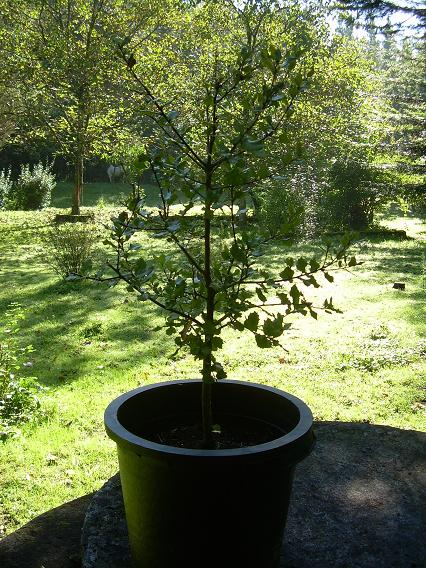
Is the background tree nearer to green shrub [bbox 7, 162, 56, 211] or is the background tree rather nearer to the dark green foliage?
green shrub [bbox 7, 162, 56, 211]

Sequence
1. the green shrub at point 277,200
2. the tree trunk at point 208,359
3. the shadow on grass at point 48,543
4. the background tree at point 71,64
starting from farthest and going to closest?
the background tree at point 71,64 < the green shrub at point 277,200 < the shadow on grass at point 48,543 < the tree trunk at point 208,359

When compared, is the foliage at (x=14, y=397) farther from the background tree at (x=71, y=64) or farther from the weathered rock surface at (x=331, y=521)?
the background tree at (x=71, y=64)

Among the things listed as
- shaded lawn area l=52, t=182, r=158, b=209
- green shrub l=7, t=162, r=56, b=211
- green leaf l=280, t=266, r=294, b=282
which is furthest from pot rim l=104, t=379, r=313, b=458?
shaded lawn area l=52, t=182, r=158, b=209

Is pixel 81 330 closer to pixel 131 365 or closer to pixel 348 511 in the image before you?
pixel 131 365

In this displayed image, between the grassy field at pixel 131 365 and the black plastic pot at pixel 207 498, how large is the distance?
1.37 metres

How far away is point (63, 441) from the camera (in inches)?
139

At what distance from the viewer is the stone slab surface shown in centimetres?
198

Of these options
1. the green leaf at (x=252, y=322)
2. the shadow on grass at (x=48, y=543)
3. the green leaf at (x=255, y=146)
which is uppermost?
the green leaf at (x=255, y=146)

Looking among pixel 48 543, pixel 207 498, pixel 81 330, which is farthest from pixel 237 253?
pixel 81 330

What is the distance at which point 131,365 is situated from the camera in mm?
4875

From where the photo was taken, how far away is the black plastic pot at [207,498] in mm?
1535

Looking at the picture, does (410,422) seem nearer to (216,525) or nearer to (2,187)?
(216,525)

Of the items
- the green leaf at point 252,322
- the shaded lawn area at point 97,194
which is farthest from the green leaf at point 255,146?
the shaded lawn area at point 97,194

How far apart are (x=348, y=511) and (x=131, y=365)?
2.96 meters
